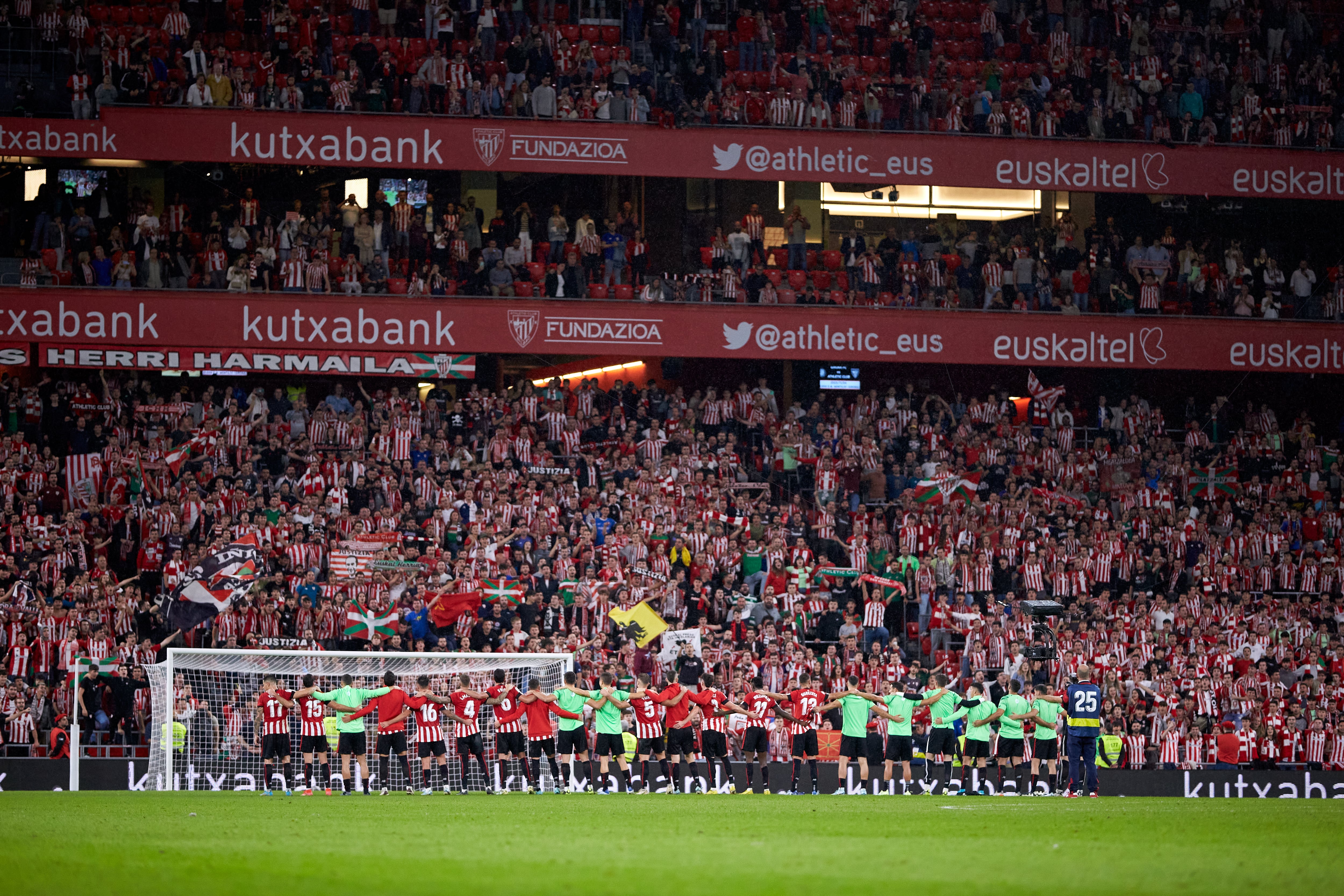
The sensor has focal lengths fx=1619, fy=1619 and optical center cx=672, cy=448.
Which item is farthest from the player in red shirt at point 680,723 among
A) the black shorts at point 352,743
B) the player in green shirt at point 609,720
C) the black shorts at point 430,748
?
the black shorts at point 352,743

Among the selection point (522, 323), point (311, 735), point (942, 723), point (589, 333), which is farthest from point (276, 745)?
point (589, 333)

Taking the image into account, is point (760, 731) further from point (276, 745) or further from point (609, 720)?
point (276, 745)

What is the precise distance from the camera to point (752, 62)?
33.5 metres

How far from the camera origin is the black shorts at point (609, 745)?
2103 centimetres

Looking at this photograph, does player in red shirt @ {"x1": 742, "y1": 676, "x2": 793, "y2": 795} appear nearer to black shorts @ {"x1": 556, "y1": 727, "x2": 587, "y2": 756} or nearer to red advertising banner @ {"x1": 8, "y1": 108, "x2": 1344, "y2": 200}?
black shorts @ {"x1": 556, "y1": 727, "x2": 587, "y2": 756}

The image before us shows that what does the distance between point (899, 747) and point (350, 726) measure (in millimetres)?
7278

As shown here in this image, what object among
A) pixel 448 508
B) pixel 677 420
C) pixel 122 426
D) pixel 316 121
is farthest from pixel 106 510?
pixel 677 420

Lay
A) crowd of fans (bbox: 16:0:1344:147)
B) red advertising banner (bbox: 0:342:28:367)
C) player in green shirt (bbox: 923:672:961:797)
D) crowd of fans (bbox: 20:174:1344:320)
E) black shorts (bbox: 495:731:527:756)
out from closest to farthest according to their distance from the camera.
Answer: black shorts (bbox: 495:731:527:756), player in green shirt (bbox: 923:672:961:797), red advertising banner (bbox: 0:342:28:367), crowd of fans (bbox: 20:174:1344:320), crowd of fans (bbox: 16:0:1344:147)

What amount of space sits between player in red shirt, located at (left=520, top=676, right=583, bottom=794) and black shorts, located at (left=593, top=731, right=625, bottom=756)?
0.39 metres

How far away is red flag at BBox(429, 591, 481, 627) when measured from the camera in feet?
83.0

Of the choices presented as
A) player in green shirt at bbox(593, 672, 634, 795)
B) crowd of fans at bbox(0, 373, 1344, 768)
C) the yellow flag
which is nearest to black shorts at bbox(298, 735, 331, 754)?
crowd of fans at bbox(0, 373, 1344, 768)

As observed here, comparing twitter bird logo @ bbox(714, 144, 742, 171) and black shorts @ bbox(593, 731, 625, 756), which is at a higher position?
twitter bird logo @ bbox(714, 144, 742, 171)

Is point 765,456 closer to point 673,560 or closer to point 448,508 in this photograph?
point 673,560

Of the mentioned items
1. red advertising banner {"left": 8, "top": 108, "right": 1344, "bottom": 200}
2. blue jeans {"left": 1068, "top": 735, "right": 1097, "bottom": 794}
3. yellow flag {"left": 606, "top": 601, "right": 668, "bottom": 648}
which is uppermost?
red advertising banner {"left": 8, "top": 108, "right": 1344, "bottom": 200}
